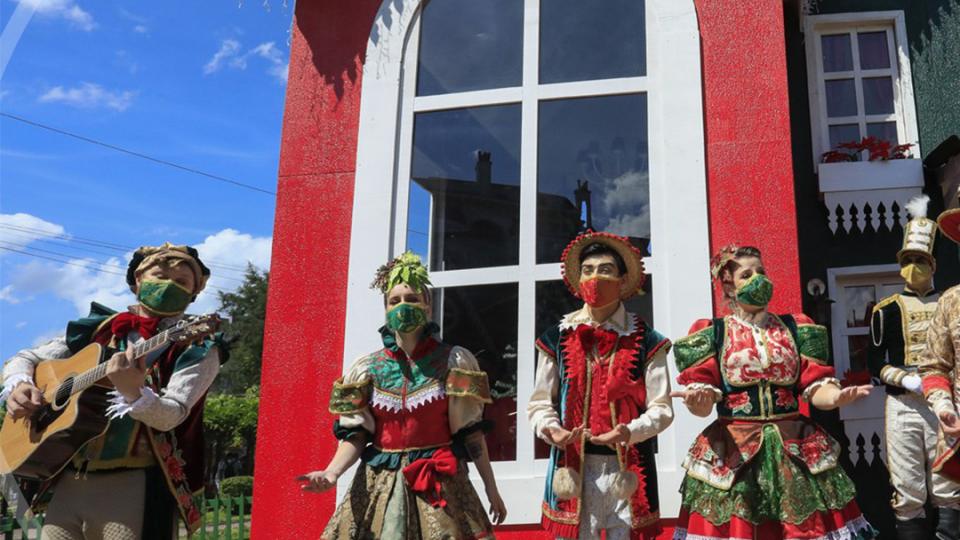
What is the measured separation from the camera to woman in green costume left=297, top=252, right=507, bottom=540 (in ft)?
12.6

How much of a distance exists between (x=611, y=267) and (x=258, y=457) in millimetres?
3198

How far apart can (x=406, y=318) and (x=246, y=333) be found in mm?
28072

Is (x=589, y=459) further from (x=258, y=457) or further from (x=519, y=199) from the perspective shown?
(x=258, y=457)

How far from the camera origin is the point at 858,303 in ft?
23.8

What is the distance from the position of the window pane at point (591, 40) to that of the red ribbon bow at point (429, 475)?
11.2 feet

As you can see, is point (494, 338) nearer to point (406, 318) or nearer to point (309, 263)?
point (309, 263)

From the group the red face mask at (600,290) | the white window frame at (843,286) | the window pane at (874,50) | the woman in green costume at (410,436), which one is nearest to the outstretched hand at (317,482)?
the woman in green costume at (410,436)

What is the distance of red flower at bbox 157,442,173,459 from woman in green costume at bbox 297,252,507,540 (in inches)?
28.5

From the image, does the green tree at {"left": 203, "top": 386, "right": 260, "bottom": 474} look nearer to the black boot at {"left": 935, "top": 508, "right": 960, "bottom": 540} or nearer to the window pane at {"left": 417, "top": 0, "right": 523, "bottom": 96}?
the window pane at {"left": 417, "top": 0, "right": 523, "bottom": 96}

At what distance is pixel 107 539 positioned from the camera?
12.2ft

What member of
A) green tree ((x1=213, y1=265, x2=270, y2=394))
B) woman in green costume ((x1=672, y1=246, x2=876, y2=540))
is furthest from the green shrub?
woman in green costume ((x1=672, y1=246, x2=876, y2=540))

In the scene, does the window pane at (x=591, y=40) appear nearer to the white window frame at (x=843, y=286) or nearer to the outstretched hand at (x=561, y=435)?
the white window frame at (x=843, y=286)

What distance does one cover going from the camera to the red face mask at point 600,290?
419 centimetres

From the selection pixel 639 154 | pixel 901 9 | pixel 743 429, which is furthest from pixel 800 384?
pixel 901 9
